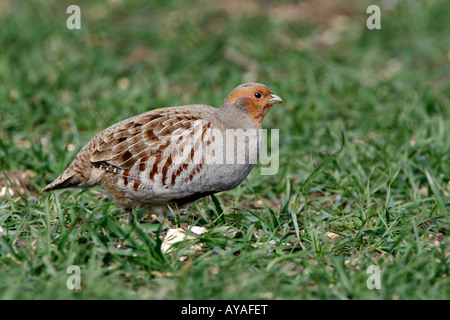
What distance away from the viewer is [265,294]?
3.47 m

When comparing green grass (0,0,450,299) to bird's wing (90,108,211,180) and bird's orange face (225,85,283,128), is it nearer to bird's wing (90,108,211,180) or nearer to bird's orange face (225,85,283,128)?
bird's wing (90,108,211,180)

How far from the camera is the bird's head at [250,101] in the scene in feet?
13.8

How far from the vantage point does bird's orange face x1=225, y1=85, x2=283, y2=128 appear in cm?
422

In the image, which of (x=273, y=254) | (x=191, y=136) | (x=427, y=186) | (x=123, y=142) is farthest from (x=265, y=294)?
(x=427, y=186)

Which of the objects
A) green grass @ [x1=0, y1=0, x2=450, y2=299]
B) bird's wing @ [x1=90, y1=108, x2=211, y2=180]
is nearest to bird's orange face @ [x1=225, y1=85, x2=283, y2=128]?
bird's wing @ [x1=90, y1=108, x2=211, y2=180]

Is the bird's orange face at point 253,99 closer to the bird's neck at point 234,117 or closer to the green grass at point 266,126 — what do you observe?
the bird's neck at point 234,117

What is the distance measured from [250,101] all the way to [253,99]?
0.02 m

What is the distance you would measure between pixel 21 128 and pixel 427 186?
3.56 m

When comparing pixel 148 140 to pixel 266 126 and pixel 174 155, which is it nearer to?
pixel 174 155

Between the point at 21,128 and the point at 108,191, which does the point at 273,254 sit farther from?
the point at 21,128

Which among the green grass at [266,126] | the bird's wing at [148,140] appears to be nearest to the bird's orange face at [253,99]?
the bird's wing at [148,140]

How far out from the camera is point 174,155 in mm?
4039

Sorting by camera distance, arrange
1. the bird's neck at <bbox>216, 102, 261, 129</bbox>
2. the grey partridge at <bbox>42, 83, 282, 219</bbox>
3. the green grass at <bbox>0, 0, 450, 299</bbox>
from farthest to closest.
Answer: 1. the bird's neck at <bbox>216, 102, 261, 129</bbox>
2. the grey partridge at <bbox>42, 83, 282, 219</bbox>
3. the green grass at <bbox>0, 0, 450, 299</bbox>

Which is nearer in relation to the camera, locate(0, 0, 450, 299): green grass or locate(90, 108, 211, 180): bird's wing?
locate(0, 0, 450, 299): green grass
